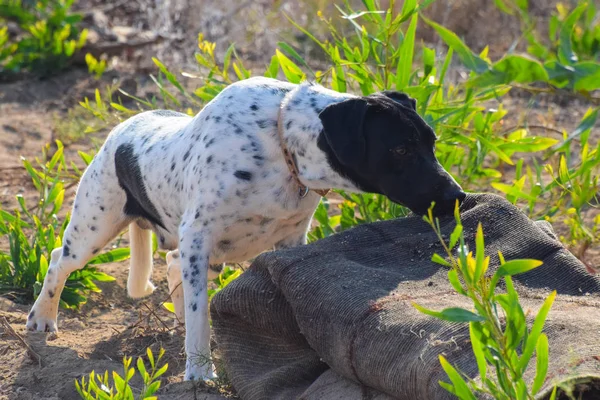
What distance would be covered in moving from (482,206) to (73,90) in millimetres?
5604

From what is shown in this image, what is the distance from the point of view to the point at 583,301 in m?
3.22

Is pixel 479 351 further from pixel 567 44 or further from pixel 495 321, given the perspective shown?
pixel 567 44

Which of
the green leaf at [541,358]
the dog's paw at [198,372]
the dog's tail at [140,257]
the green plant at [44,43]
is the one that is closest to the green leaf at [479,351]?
the green leaf at [541,358]

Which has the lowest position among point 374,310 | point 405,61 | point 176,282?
point 176,282

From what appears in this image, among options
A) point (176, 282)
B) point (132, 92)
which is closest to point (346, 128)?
point (176, 282)

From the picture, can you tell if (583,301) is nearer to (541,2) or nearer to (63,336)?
(63,336)

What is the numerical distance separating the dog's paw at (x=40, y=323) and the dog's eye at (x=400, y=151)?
6.35ft

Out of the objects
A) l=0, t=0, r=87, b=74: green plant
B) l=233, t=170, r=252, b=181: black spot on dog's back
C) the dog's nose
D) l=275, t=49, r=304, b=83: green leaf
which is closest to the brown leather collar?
l=233, t=170, r=252, b=181: black spot on dog's back

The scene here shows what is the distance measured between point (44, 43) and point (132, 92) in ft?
3.44

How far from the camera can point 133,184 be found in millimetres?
4426

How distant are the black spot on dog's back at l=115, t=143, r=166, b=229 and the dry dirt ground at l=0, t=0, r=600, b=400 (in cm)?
43

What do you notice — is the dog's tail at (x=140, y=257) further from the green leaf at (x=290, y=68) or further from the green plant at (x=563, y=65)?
the green plant at (x=563, y=65)

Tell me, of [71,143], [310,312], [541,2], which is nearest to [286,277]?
[310,312]

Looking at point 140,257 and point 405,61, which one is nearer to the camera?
point 405,61
